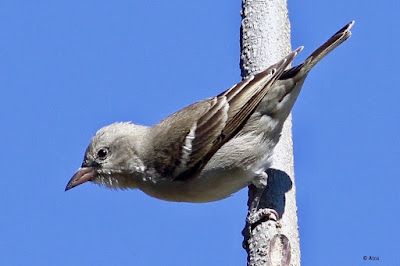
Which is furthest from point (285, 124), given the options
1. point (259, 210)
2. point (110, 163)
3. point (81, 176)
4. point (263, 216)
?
point (81, 176)

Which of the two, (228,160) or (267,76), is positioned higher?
(267,76)

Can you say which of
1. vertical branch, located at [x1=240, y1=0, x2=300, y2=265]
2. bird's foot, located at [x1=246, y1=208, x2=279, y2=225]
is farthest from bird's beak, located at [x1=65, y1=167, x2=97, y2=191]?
bird's foot, located at [x1=246, y1=208, x2=279, y2=225]

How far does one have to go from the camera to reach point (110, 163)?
23.9ft

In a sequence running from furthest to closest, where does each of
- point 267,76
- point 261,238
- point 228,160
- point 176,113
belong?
point 176,113
point 228,160
point 267,76
point 261,238

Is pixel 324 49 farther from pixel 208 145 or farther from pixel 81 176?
pixel 81 176

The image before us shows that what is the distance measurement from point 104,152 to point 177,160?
0.86 metres

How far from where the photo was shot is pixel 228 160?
6957 mm

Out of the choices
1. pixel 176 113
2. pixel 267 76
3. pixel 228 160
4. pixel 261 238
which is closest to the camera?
pixel 261 238

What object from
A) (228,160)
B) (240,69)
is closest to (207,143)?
(228,160)

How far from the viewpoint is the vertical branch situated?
19.7ft

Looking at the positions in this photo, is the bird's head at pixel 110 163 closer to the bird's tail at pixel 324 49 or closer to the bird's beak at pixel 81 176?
the bird's beak at pixel 81 176

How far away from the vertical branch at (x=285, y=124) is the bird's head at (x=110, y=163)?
1397 mm

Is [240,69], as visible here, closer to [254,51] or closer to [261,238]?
[254,51]

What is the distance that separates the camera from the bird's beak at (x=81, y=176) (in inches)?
285
